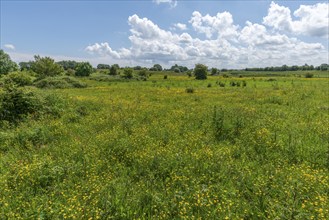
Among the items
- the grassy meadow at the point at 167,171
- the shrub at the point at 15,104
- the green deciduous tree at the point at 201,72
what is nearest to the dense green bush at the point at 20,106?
the shrub at the point at 15,104

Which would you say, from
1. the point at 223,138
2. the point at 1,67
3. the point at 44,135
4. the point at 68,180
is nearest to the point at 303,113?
the point at 223,138

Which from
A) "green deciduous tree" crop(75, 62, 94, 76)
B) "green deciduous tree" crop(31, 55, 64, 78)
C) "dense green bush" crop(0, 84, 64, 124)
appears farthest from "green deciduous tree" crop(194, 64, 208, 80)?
"dense green bush" crop(0, 84, 64, 124)

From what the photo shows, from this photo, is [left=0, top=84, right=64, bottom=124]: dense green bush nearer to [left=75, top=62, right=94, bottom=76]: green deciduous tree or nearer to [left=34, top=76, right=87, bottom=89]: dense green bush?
[left=34, top=76, right=87, bottom=89]: dense green bush

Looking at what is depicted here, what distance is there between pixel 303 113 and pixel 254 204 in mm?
10903

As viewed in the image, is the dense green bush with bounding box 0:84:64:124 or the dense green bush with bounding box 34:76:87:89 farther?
the dense green bush with bounding box 34:76:87:89

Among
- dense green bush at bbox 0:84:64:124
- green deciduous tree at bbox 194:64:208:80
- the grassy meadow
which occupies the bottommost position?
the grassy meadow

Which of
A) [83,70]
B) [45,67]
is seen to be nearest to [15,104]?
[45,67]

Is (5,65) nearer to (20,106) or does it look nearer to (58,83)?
(58,83)

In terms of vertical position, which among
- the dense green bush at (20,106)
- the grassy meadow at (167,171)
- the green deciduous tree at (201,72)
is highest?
the green deciduous tree at (201,72)

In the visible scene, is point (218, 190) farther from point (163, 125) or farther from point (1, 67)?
point (1, 67)

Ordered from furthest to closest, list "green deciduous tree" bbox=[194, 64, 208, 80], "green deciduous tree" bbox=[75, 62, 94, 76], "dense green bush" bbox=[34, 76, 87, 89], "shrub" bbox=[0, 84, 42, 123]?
1. "green deciduous tree" bbox=[75, 62, 94, 76]
2. "green deciduous tree" bbox=[194, 64, 208, 80]
3. "dense green bush" bbox=[34, 76, 87, 89]
4. "shrub" bbox=[0, 84, 42, 123]

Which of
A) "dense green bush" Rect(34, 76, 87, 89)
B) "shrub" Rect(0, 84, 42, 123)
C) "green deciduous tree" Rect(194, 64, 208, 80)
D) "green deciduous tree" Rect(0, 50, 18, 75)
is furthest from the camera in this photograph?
"green deciduous tree" Rect(194, 64, 208, 80)

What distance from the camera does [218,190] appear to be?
503 cm

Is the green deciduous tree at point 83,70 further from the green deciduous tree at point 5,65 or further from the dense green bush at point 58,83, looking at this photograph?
the dense green bush at point 58,83
